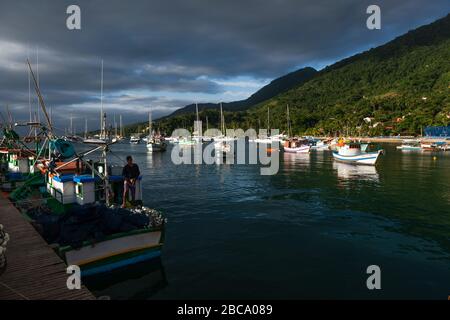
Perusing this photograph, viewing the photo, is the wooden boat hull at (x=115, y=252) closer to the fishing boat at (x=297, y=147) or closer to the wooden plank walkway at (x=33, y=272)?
the wooden plank walkway at (x=33, y=272)

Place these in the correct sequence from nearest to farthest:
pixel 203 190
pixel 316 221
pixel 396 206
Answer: pixel 316 221 → pixel 396 206 → pixel 203 190

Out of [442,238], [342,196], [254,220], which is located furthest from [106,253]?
[342,196]

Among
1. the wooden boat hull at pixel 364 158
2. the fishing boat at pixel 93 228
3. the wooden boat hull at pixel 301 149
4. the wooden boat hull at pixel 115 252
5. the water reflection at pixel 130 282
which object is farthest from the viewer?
the wooden boat hull at pixel 301 149

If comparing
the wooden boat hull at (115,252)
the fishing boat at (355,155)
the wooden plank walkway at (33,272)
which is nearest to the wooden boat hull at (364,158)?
the fishing boat at (355,155)

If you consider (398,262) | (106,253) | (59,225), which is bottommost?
(398,262)

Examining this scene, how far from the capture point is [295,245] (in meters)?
18.5

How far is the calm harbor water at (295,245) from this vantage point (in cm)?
1346

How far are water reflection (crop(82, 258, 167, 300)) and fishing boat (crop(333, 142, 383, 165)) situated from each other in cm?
5392

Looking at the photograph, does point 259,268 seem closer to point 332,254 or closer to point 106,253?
point 332,254

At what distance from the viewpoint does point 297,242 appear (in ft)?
62.4

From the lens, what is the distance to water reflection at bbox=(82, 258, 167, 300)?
13.2m

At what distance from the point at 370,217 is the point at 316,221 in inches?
179

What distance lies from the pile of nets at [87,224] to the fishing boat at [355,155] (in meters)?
53.9

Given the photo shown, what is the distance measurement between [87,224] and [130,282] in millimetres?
3150
